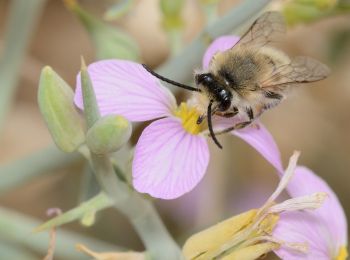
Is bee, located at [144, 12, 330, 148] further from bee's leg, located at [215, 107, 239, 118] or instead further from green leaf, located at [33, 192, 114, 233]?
green leaf, located at [33, 192, 114, 233]

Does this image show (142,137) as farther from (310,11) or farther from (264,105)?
(310,11)

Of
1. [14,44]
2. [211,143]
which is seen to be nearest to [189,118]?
[14,44]

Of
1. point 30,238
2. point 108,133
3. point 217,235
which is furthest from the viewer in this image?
point 30,238

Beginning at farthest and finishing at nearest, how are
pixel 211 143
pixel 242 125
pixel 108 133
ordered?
pixel 211 143, pixel 242 125, pixel 108 133

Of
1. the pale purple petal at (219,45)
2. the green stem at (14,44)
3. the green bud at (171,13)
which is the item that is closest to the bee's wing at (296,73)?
the pale purple petal at (219,45)

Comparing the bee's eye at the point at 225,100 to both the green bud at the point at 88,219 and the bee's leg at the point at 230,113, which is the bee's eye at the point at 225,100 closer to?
the bee's leg at the point at 230,113

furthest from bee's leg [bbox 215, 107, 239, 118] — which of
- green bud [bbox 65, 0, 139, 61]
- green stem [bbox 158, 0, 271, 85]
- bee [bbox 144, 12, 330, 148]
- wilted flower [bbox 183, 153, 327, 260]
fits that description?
green bud [bbox 65, 0, 139, 61]

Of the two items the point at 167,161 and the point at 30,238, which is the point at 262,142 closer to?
the point at 167,161

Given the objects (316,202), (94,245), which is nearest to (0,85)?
(94,245)
